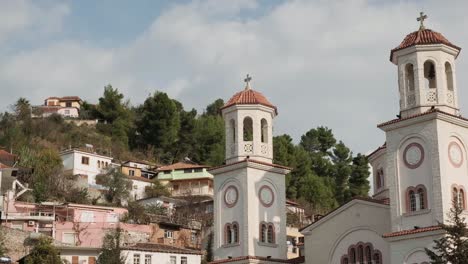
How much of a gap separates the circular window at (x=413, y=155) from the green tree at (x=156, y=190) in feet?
148

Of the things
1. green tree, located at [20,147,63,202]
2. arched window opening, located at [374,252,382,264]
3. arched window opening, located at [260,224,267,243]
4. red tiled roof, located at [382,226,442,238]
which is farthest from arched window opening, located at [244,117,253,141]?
green tree, located at [20,147,63,202]

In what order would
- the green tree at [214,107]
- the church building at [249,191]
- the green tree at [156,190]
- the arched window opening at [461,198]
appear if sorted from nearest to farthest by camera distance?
the arched window opening at [461,198] < the church building at [249,191] < the green tree at [156,190] < the green tree at [214,107]

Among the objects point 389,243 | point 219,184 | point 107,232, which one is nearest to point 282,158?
point 107,232

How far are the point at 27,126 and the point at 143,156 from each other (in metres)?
12.7

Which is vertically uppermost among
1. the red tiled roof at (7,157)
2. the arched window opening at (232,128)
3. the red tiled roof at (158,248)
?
the red tiled roof at (7,157)

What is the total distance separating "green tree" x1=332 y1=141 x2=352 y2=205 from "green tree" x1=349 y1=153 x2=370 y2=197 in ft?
3.74

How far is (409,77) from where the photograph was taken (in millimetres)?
34188

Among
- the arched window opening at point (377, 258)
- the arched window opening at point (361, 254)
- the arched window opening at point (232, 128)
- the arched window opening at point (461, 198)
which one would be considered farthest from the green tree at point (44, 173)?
the arched window opening at point (461, 198)

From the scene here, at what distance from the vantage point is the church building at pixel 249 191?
38.3 metres

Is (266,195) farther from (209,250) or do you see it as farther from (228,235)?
(209,250)

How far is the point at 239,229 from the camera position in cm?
3856

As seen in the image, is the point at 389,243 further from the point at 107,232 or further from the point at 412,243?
the point at 107,232

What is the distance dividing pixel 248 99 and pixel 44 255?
17989mm

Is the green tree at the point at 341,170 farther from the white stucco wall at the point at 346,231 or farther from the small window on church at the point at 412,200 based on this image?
the small window on church at the point at 412,200
